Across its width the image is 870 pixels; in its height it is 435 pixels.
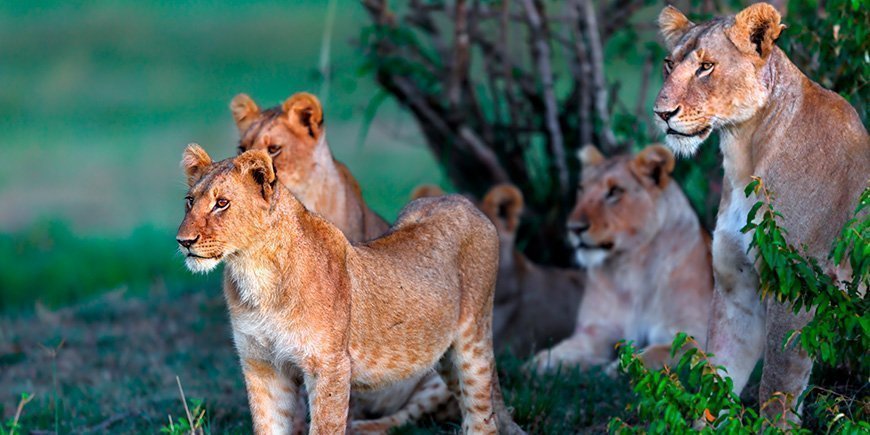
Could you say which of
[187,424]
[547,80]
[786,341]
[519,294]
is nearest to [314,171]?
[187,424]

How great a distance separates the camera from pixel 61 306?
361 inches

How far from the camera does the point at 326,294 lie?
413 centimetres

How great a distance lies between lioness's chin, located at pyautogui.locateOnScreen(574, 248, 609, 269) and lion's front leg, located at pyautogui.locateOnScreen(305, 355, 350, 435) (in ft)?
9.06

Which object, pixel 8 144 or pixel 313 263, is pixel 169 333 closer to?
pixel 313 263

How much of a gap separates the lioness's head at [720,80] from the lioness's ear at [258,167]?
1217 millimetres

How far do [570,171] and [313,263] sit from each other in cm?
420

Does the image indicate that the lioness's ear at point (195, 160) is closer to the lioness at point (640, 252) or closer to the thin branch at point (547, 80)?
the lioness at point (640, 252)

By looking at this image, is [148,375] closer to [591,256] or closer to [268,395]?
[591,256]

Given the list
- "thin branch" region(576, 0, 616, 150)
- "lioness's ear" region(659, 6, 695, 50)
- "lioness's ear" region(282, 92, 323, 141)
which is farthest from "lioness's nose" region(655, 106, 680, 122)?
"thin branch" region(576, 0, 616, 150)

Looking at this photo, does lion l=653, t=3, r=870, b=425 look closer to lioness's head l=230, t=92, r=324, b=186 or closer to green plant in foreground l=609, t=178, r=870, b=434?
green plant in foreground l=609, t=178, r=870, b=434

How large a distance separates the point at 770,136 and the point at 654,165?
7.13 feet

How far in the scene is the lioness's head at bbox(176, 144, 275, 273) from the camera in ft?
13.0

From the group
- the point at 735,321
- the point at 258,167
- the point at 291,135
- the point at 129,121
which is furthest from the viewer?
the point at 129,121

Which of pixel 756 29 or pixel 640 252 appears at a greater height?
pixel 756 29
